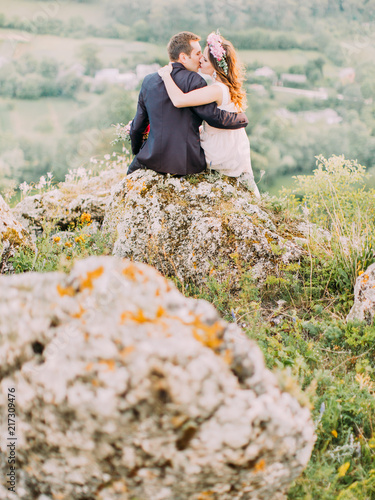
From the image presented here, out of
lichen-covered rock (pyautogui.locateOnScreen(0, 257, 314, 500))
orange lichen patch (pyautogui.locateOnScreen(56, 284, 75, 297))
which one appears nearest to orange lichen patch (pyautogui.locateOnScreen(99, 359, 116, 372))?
lichen-covered rock (pyautogui.locateOnScreen(0, 257, 314, 500))

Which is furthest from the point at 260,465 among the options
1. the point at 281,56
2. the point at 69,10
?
the point at 69,10

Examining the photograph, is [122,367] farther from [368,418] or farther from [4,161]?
[4,161]

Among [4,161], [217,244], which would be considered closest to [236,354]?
[217,244]

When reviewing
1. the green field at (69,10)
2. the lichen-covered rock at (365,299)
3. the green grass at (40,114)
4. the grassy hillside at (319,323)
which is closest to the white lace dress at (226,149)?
the grassy hillside at (319,323)

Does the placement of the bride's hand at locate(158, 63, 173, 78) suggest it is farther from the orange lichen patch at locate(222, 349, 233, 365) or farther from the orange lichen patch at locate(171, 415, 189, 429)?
the orange lichen patch at locate(171, 415, 189, 429)

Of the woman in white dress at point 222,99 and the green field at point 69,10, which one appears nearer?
the woman in white dress at point 222,99

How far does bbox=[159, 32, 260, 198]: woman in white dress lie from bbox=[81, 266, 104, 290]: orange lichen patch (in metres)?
3.72

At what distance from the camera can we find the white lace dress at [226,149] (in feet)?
18.0

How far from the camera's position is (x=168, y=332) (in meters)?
1.72

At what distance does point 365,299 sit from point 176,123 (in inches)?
124

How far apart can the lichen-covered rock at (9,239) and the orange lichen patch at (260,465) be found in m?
3.68

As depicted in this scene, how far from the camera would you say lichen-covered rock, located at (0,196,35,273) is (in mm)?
4699

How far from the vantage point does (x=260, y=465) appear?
6.15ft

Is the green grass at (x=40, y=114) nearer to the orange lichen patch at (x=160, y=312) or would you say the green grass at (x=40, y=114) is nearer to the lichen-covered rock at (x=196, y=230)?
the lichen-covered rock at (x=196, y=230)
